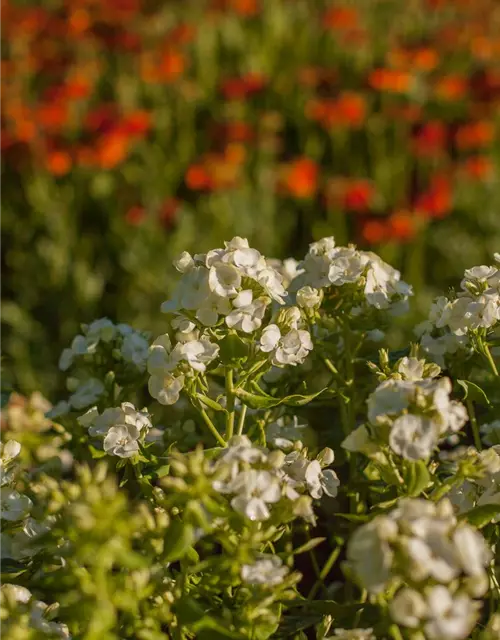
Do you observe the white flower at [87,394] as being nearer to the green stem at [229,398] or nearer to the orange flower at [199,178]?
the green stem at [229,398]

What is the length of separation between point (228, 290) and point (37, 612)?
0.40 m

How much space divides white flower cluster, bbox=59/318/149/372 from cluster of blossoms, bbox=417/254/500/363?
0.39 metres

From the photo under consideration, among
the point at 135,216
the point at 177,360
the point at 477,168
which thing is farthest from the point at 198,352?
the point at 477,168

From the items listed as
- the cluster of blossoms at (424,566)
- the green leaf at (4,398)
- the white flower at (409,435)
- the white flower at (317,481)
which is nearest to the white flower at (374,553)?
the cluster of blossoms at (424,566)

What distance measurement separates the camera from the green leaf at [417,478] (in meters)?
0.97

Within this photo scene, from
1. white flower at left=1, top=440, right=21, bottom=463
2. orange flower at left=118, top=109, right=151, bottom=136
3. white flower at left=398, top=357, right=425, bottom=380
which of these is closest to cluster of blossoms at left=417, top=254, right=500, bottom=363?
white flower at left=398, top=357, right=425, bottom=380

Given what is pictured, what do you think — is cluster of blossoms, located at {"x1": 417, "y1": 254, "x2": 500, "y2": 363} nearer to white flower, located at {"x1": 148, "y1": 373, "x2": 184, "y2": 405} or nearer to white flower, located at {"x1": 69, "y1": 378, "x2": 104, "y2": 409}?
white flower, located at {"x1": 148, "y1": 373, "x2": 184, "y2": 405}

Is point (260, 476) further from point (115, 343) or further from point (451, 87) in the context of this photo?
point (451, 87)

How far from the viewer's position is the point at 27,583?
1.09m

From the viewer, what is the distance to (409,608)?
79cm

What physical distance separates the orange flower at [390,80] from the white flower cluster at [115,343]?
239 cm

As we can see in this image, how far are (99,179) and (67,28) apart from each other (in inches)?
36.1

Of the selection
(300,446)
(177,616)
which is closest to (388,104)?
(300,446)

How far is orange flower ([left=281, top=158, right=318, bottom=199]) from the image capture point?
10.9 ft
